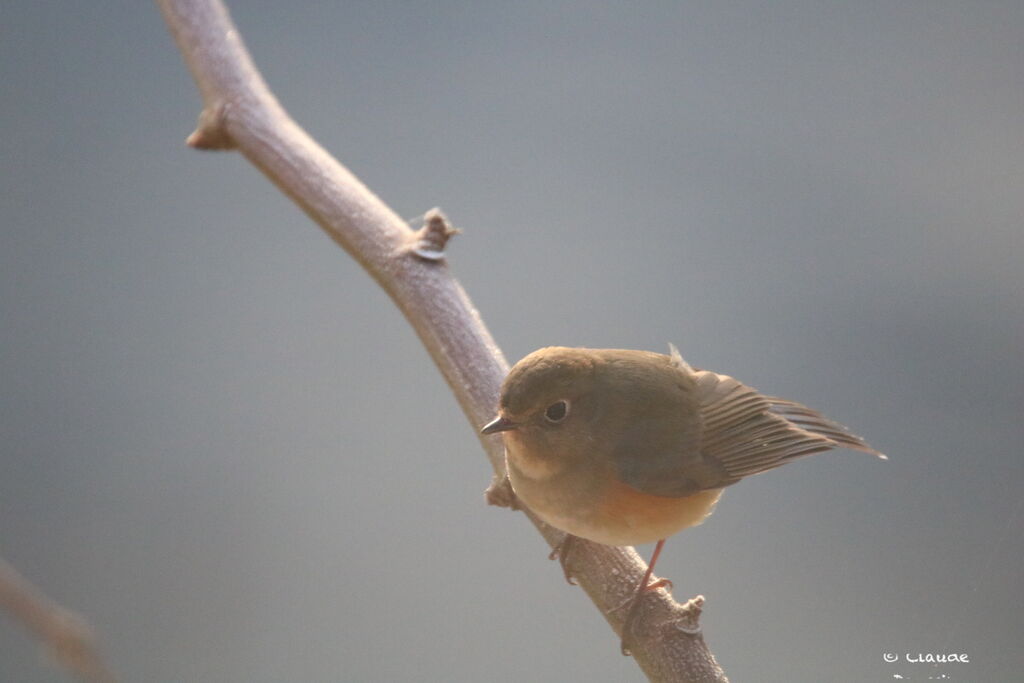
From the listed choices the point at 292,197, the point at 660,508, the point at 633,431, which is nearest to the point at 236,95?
the point at 292,197

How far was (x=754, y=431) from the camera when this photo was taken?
192 centimetres

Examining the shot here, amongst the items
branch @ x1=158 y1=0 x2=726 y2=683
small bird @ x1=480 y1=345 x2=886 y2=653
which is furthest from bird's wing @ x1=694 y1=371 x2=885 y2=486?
branch @ x1=158 y1=0 x2=726 y2=683

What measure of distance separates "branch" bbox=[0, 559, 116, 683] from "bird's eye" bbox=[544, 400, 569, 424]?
51.4 inches

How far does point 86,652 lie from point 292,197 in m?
1.84

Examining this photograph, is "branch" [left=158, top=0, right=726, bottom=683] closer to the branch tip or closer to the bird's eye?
the branch tip

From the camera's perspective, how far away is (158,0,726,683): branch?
170cm

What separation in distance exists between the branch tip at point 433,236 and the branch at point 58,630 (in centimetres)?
160

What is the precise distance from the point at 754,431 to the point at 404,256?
863 mm

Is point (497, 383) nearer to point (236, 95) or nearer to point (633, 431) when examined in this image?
point (633, 431)

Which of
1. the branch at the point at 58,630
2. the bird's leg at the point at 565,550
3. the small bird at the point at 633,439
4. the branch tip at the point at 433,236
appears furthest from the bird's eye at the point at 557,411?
the branch at the point at 58,630

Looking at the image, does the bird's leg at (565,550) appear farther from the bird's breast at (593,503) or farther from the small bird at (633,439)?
the bird's breast at (593,503)

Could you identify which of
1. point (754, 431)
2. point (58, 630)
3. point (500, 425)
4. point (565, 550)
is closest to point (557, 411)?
point (500, 425)

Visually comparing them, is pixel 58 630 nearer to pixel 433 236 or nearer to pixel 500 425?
pixel 500 425

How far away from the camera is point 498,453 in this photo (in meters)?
1.92
